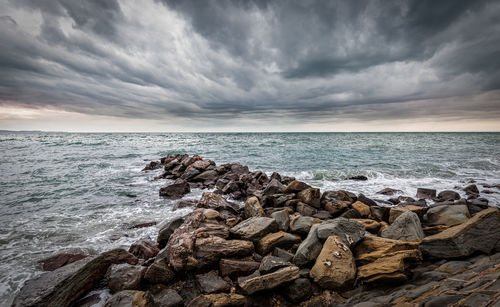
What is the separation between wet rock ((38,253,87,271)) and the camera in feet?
17.5

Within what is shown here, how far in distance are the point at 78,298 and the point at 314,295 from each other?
4.98 m

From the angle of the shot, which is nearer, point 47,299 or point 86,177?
point 47,299

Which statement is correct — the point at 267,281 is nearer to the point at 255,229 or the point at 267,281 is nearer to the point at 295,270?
the point at 295,270

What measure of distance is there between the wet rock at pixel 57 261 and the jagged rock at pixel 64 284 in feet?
4.03

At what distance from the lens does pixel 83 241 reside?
6.67 m

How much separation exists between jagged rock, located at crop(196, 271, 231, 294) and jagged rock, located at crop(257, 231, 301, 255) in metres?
1.30

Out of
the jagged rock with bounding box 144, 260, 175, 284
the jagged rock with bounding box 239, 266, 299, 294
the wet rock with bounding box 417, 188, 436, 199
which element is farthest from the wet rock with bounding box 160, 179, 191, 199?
the wet rock with bounding box 417, 188, 436, 199

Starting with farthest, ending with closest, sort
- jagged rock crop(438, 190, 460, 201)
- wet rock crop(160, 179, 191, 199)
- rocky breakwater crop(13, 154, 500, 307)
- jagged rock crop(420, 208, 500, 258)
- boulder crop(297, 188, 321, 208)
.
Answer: wet rock crop(160, 179, 191, 199)
jagged rock crop(438, 190, 460, 201)
boulder crop(297, 188, 321, 208)
jagged rock crop(420, 208, 500, 258)
rocky breakwater crop(13, 154, 500, 307)

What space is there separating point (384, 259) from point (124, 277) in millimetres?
5626

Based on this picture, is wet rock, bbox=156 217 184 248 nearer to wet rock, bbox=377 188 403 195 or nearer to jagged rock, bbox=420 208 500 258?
→ jagged rock, bbox=420 208 500 258

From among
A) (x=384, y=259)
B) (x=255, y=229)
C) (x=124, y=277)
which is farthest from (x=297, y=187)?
(x=124, y=277)

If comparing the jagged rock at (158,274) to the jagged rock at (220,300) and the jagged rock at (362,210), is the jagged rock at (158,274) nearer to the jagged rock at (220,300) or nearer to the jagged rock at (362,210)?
the jagged rock at (220,300)

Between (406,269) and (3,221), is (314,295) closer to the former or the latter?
(406,269)

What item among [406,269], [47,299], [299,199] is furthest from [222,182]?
[406,269]
